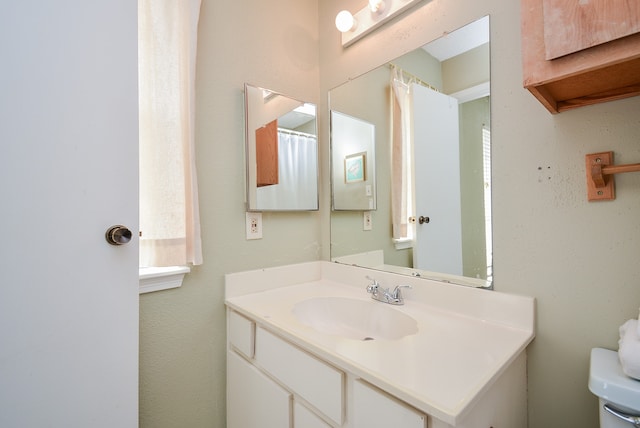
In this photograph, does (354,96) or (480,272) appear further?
(354,96)

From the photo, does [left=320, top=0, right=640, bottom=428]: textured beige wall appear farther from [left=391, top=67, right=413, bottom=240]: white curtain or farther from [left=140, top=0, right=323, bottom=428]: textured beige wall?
[left=140, top=0, right=323, bottom=428]: textured beige wall

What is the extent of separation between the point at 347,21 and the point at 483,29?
63cm

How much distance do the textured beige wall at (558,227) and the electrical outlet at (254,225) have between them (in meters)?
0.97

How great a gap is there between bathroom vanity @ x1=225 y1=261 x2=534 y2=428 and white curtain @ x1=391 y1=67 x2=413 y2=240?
264mm

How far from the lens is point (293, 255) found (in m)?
1.47

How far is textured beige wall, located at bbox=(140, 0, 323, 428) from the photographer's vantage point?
1062 millimetres

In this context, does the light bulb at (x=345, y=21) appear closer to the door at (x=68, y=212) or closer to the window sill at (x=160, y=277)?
the door at (x=68, y=212)

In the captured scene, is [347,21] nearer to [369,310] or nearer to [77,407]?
[369,310]

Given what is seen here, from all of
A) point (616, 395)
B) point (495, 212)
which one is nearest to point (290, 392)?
point (616, 395)

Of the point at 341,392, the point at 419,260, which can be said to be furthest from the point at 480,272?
the point at 341,392

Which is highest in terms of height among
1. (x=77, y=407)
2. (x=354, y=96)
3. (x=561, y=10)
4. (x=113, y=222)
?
(x=354, y=96)

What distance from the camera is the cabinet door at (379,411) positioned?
568 millimetres

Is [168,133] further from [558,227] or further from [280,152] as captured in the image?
[558,227]

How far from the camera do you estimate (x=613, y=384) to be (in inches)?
23.5
